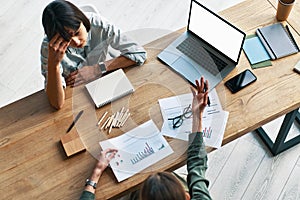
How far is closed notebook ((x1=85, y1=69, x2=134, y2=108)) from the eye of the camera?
6.75 feet

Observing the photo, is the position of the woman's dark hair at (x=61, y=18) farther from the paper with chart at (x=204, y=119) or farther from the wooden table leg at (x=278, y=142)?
the wooden table leg at (x=278, y=142)

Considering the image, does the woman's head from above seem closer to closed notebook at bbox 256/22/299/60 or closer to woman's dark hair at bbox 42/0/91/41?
woman's dark hair at bbox 42/0/91/41

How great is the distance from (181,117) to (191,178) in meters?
0.27

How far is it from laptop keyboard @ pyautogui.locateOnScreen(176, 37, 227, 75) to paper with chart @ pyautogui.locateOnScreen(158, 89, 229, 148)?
11 centimetres

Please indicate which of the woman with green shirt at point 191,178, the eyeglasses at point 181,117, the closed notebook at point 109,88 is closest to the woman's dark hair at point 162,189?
the woman with green shirt at point 191,178

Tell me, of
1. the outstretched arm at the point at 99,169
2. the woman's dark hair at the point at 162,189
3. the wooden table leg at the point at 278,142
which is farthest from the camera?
the wooden table leg at the point at 278,142

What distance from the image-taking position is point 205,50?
2.15 m

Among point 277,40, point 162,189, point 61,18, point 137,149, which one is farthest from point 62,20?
point 277,40

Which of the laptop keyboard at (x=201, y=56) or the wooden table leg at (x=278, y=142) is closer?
the laptop keyboard at (x=201, y=56)

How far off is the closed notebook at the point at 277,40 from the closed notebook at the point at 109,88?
60cm

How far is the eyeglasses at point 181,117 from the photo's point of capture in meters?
1.98

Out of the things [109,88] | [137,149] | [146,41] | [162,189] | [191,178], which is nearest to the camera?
[162,189]

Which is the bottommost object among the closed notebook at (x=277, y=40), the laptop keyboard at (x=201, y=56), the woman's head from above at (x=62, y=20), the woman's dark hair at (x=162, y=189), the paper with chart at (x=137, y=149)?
the paper with chart at (x=137, y=149)

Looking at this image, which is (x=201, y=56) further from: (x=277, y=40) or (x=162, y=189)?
(x=162, y=189)
